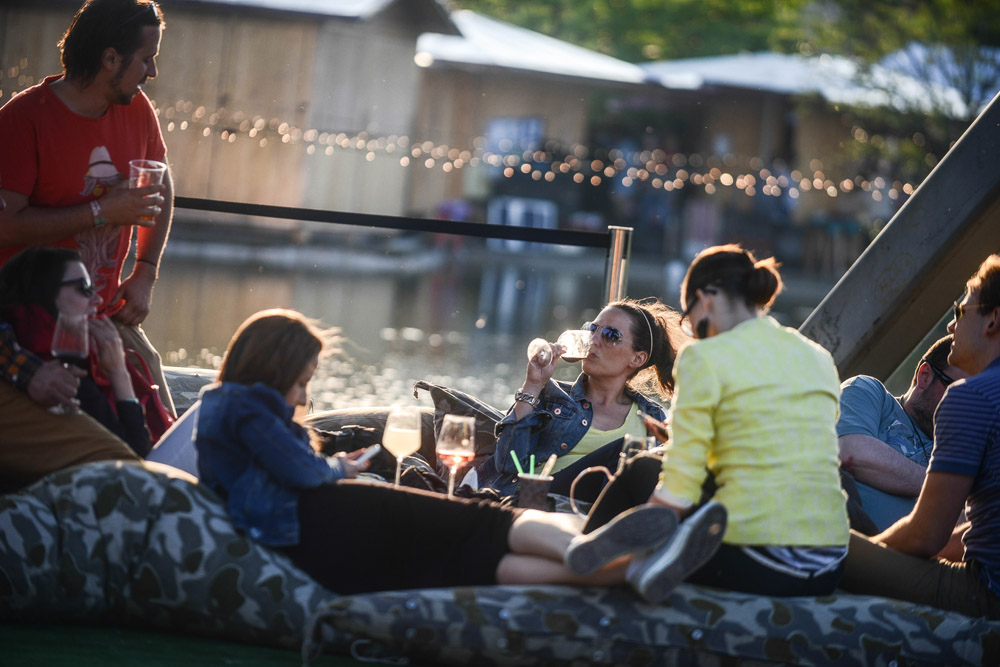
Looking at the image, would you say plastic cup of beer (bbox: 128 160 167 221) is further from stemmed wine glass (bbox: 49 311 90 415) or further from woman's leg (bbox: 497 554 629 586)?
woman's leg (bbox: 497 554 629 586)

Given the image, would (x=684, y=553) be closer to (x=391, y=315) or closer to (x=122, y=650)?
(x=122, y=650)

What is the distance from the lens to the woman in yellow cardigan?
3480 mm

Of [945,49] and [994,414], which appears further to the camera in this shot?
[945,49]

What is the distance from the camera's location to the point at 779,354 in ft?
11.6

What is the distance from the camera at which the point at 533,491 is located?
167 inches

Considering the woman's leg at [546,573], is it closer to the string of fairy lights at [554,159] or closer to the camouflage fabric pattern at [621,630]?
the camouflage fabric pattern at [621,630]

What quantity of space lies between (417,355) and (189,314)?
98.8 inches

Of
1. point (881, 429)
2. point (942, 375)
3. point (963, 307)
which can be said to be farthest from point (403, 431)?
point (942, 375)

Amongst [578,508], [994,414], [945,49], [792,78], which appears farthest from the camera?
[792,78]

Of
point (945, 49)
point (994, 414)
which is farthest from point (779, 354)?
point (945, 49)

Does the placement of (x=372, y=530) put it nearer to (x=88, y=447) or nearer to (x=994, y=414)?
(x=88, y=447)

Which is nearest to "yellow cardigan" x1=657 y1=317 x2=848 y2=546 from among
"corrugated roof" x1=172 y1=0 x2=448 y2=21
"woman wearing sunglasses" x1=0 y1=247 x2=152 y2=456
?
"woman wearing sunglasses" x1=0 y1=247 x2=152 y2=456

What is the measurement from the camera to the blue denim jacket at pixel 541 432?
5.02 m

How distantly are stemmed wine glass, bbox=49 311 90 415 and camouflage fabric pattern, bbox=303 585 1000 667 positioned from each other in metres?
1.15
